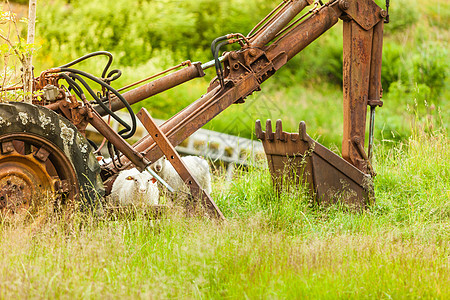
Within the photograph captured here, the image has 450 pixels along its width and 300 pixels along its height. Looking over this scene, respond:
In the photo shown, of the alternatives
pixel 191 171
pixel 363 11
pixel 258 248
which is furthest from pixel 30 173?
pixel 363 11

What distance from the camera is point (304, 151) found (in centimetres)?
497

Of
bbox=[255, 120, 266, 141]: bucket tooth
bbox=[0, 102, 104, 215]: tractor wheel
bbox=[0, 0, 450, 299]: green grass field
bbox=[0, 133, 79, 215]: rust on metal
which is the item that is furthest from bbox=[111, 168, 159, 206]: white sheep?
bbox=[255, 120, 266, 141]: bucket tooth

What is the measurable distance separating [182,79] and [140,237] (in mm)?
1714

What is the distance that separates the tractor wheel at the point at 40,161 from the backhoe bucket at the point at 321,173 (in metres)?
1.78

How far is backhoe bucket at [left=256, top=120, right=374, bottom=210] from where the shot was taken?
496 cm

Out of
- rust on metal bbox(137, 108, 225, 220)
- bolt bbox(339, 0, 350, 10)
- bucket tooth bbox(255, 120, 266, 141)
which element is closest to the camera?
rust on metal bbox(137, 108, 225, 220)

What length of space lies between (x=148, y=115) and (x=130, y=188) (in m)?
0.64

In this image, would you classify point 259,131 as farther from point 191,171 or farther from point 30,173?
point 30,173

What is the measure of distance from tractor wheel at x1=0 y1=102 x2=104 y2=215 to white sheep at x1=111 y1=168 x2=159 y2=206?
44 cm

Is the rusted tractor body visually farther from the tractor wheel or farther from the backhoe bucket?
the backhoe bucket

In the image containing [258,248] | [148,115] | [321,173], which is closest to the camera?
[258,248]

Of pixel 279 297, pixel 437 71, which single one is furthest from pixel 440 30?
pixel 279 297

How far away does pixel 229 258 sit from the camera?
11.3 feet

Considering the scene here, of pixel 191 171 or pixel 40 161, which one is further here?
pixel 191 171
